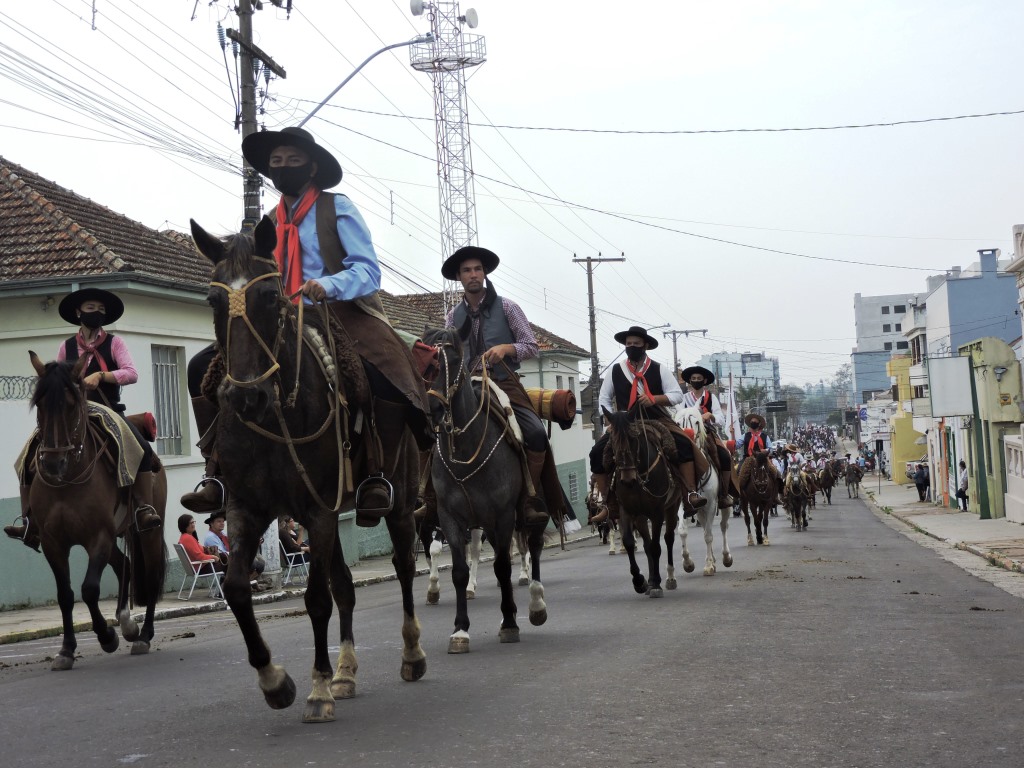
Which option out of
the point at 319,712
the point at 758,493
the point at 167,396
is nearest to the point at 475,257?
the point at 319,712

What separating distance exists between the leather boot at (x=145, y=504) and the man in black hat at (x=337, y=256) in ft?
11.8

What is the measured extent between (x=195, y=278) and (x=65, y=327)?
12.0ft

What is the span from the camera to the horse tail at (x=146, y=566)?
412 inches

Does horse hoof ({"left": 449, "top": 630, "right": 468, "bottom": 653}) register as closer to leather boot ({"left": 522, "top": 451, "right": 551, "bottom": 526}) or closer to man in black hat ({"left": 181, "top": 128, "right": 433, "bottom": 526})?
leather boot ({"left": 522, "top": 451, "right": 551, "bottom": 526})

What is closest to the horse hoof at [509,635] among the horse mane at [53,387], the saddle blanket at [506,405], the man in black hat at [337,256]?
the saddle blanket at [506,405]

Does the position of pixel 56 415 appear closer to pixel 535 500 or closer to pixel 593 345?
pixel 535 500

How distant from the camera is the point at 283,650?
9375 mm

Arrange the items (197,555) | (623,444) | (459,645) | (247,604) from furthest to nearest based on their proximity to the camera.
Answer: (197,555)
(623,444)
(459,645)
(247,604)

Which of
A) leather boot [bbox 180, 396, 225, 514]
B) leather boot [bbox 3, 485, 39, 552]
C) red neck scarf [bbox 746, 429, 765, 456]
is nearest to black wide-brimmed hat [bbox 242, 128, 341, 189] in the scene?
leather boot [bbox 180, 396, 225, 514]

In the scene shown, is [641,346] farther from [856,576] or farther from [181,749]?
[181,749]

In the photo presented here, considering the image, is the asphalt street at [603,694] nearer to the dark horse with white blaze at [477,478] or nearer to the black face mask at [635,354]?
the dark horse with white blaze at [477,478]

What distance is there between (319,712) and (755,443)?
2328 cm

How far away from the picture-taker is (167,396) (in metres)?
22.8

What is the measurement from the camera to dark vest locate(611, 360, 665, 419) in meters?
13.9
